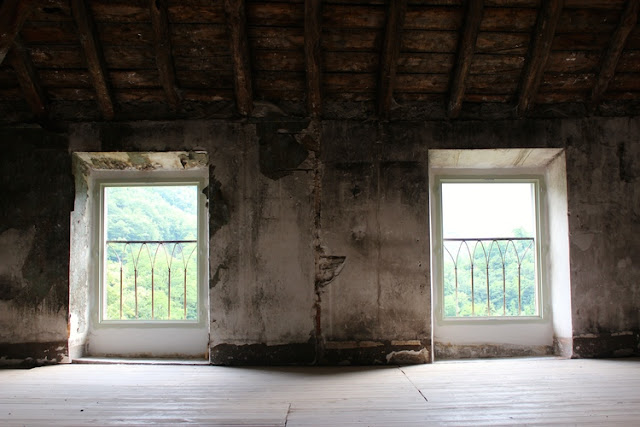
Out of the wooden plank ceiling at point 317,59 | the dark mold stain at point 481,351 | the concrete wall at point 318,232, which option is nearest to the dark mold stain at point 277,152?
the concrete wall at point 318,232

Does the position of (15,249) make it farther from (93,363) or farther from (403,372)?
(403,372)

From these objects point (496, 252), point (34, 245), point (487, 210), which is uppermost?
point (487, 210)

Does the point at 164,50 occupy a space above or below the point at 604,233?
above

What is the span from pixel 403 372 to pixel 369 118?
2.07m

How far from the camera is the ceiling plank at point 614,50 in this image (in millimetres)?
3291

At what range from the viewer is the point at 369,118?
12.5ft

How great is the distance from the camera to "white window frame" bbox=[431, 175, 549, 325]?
161 inches

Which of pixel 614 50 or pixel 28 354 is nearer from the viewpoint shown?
pixel 614 50

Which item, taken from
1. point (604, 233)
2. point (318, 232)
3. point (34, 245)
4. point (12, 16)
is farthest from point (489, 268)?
point (12, 16)

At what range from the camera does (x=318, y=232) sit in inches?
147

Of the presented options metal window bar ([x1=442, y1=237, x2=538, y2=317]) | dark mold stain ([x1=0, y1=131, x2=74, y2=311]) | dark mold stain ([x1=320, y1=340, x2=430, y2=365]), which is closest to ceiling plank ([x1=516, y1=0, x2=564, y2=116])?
metal window bar ([x1=442, y1=237, x2=538, y2=317])

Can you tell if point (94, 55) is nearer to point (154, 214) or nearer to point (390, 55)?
point (154, 214)

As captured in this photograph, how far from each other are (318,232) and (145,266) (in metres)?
1.70

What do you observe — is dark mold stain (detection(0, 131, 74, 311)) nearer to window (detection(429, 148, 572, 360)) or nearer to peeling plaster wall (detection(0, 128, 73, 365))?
peeling plaster wall (detection(0, 128, 73, 365))
